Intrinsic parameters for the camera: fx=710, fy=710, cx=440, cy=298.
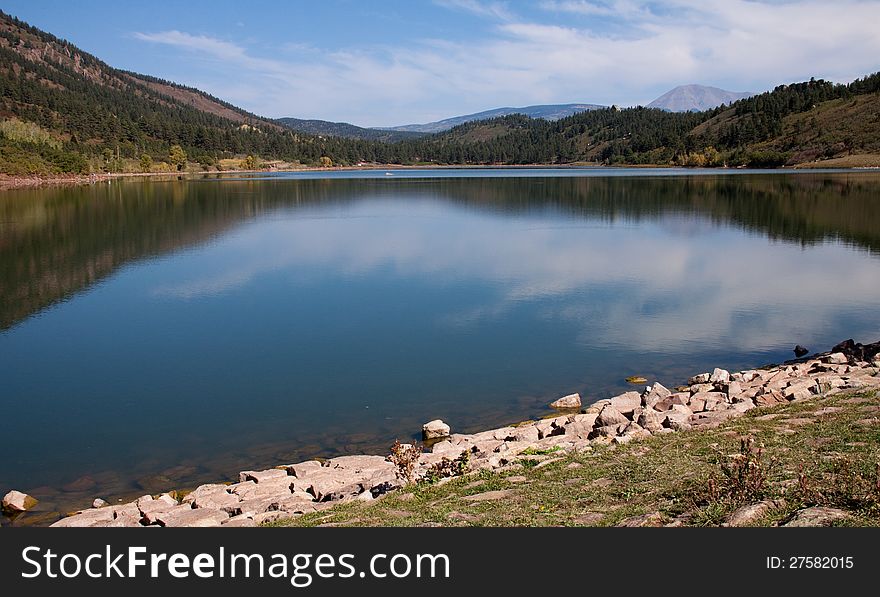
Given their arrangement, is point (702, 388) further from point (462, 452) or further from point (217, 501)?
point (217, 501)

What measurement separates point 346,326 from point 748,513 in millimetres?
19191

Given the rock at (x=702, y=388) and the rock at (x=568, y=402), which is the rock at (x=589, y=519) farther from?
the rock at (x=702, y=388)

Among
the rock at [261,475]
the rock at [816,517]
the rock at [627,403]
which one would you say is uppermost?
the rock at [816,517]

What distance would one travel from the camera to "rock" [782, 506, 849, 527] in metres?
7.30

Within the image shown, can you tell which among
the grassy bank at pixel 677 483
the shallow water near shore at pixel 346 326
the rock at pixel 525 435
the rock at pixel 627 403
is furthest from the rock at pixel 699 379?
the rock at pixel 525 435

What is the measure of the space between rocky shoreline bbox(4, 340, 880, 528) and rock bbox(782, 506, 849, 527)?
4.93m

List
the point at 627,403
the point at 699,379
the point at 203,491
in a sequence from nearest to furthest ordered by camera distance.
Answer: the point at 203,491
the point at 627,403
the point at 699,379

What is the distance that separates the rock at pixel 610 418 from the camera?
14325mm

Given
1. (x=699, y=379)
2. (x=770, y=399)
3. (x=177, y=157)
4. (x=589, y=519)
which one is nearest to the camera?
(x=589, y=519)

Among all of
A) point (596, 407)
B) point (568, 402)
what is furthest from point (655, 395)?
point (568, 402)

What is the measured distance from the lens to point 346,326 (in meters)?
25.6

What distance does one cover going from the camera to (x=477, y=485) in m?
10.6

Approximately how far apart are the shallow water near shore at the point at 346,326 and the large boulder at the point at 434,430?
0.50 meters
